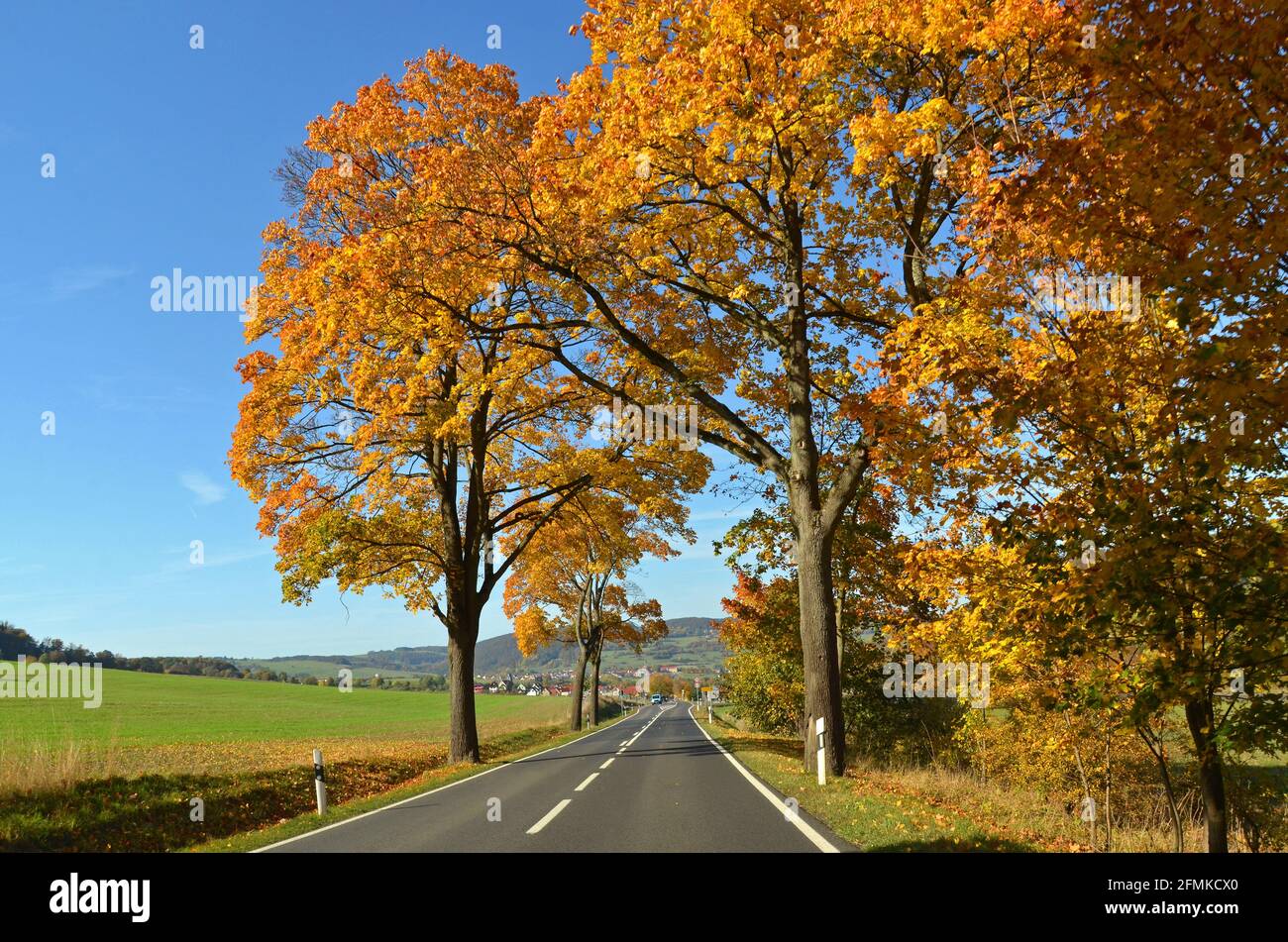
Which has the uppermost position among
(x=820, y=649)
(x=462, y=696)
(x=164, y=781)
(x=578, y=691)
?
(x=820, y=649)

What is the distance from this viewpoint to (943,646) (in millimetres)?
15359

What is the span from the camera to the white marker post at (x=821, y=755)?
12.5 meters

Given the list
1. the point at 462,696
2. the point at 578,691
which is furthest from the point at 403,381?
the point at 578,691

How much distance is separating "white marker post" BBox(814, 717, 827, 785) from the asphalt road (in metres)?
1.03

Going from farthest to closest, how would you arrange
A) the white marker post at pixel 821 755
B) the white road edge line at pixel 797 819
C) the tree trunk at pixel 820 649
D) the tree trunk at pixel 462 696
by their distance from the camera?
1. the tree trunk at pixel 462 696
2. the tree trunk at pixel 820 649
3. the white marker post at pixel 821 755
4. the white road edge line at pixel 797 819

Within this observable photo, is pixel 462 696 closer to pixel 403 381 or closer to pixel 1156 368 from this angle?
pixel 403 381

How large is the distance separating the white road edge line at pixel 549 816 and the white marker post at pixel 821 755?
4317mm

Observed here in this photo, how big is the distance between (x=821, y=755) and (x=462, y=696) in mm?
11724

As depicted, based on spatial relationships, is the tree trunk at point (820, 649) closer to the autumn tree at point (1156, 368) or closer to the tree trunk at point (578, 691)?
the autumn tree at point (1156, 368)

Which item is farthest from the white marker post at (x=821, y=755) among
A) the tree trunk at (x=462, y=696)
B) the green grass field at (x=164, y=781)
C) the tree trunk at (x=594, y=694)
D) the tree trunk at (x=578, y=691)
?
the tree trunk at (x=594, y=694)

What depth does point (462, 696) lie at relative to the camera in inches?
819

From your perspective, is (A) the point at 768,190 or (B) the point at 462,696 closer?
(A) the point at 768,190
